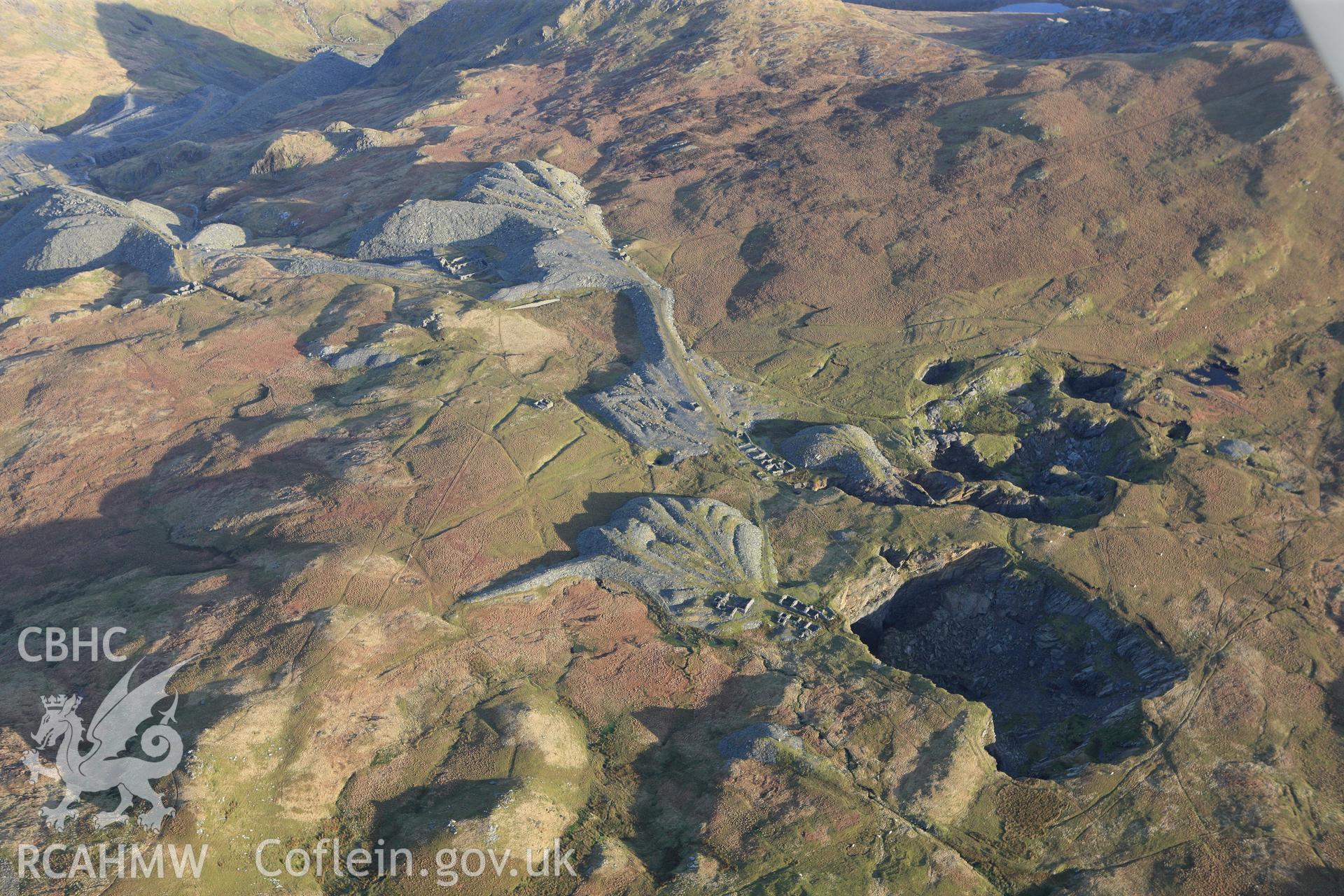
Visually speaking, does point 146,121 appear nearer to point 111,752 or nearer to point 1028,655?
point 111,752

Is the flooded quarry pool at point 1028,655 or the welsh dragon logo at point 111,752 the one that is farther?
the flooded quarry pool at point 1028,655

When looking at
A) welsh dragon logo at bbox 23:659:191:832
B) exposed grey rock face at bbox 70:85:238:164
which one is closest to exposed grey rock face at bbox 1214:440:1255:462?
welsh dragon logo at bbox 23:659:191:832

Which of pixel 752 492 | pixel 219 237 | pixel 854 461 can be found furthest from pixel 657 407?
pixel 219 237

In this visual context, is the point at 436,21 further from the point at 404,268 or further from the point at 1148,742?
the point at 1148,742
